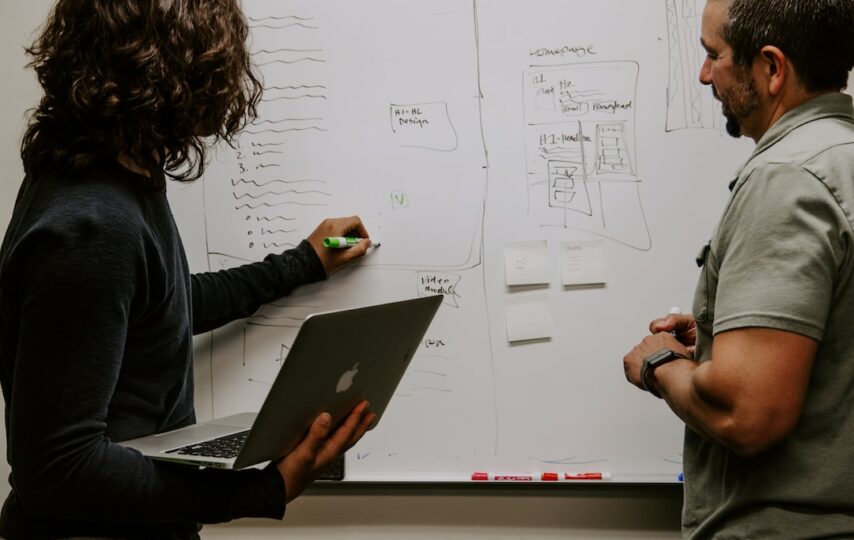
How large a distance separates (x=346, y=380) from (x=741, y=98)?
703 mm

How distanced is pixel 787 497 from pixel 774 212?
14.5 inches

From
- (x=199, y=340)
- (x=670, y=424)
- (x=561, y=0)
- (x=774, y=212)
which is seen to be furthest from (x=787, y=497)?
(x=199, y=340)

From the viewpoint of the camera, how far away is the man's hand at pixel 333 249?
1.58m

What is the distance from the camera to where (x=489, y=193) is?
1.59m

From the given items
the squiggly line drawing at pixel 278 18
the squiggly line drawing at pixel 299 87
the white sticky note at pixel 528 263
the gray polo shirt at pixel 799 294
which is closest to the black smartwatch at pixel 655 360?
the gray polo shirt at pixel 799 294

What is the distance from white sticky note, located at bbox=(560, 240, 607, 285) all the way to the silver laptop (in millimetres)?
507

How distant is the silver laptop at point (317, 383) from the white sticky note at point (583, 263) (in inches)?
20.0

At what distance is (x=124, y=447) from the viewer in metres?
0.90

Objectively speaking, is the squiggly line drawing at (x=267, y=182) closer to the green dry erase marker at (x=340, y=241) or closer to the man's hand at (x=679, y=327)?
the green dry erase marker at (x=340, y=241)

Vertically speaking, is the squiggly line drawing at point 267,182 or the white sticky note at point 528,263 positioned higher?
the squiggly line drawing at point 267,182

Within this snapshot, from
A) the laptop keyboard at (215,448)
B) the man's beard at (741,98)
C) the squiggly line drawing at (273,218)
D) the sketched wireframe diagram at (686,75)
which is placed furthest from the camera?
the squiggly line drawing at (273,218)

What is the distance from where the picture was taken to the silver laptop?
2.85 feet

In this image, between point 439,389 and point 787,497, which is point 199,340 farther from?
point 787,497

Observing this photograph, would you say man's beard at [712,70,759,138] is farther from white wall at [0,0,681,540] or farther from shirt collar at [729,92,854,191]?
white wall at [0,0,681,540]
